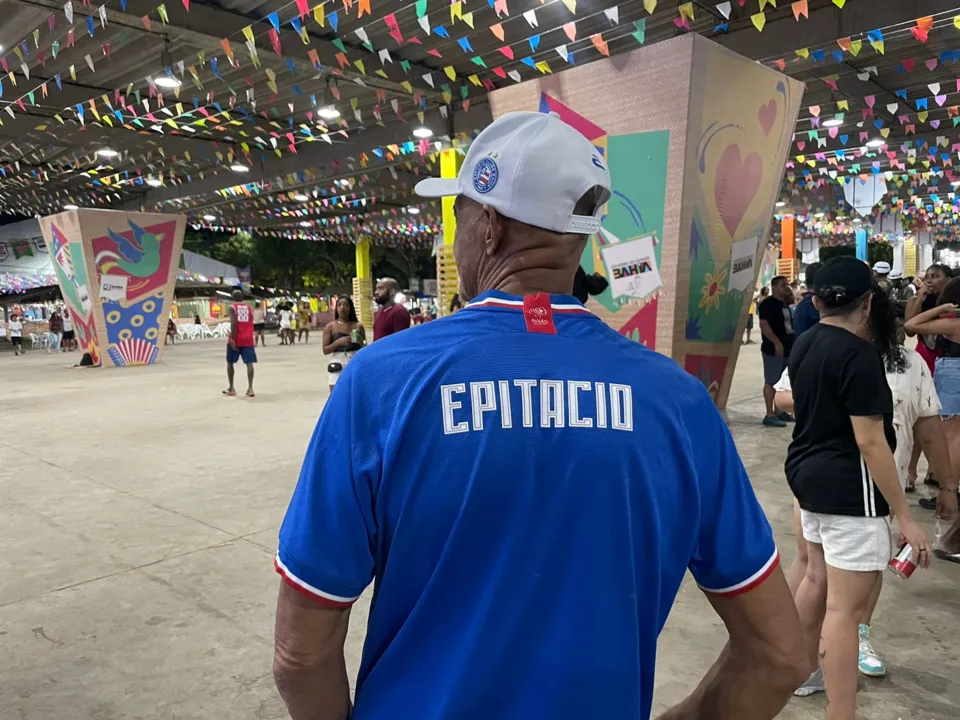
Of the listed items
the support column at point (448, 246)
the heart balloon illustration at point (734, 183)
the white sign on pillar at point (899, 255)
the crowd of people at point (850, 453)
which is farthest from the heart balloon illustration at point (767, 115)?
the white sign on pillar at point (899, 255)

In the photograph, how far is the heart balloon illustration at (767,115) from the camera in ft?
21.9

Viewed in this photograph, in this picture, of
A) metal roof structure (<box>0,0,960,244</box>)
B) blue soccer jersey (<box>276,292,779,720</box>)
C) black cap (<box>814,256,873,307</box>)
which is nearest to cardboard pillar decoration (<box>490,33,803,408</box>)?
metal roof structure (<box>0,0,960,244</box>)

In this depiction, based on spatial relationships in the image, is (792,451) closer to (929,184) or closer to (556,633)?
(556,633)

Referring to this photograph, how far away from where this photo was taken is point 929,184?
19.2m

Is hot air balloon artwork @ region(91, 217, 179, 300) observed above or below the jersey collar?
above

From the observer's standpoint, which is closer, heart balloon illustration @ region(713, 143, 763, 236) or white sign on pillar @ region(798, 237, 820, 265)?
heart balloon illustration @ region(713, 143, 763, 236)

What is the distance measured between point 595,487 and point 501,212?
41cm

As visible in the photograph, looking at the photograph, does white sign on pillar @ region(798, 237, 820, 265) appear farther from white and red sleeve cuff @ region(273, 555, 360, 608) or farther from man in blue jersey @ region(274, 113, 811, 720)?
white and red sleeve cuff @ region(273, 555, 360, 608)

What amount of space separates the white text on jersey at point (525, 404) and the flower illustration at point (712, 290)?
19.5ft

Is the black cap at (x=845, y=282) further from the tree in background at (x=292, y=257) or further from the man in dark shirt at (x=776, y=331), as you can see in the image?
the tree in background at (x=292, y=257)

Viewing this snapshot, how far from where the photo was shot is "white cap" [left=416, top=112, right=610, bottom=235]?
1011 millimetres

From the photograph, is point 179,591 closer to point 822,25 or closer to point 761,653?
point 761,653

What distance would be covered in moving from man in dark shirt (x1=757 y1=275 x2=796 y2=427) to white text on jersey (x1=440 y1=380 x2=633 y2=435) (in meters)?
7.05

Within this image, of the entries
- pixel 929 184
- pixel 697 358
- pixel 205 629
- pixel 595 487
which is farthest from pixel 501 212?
pixel 929 184
